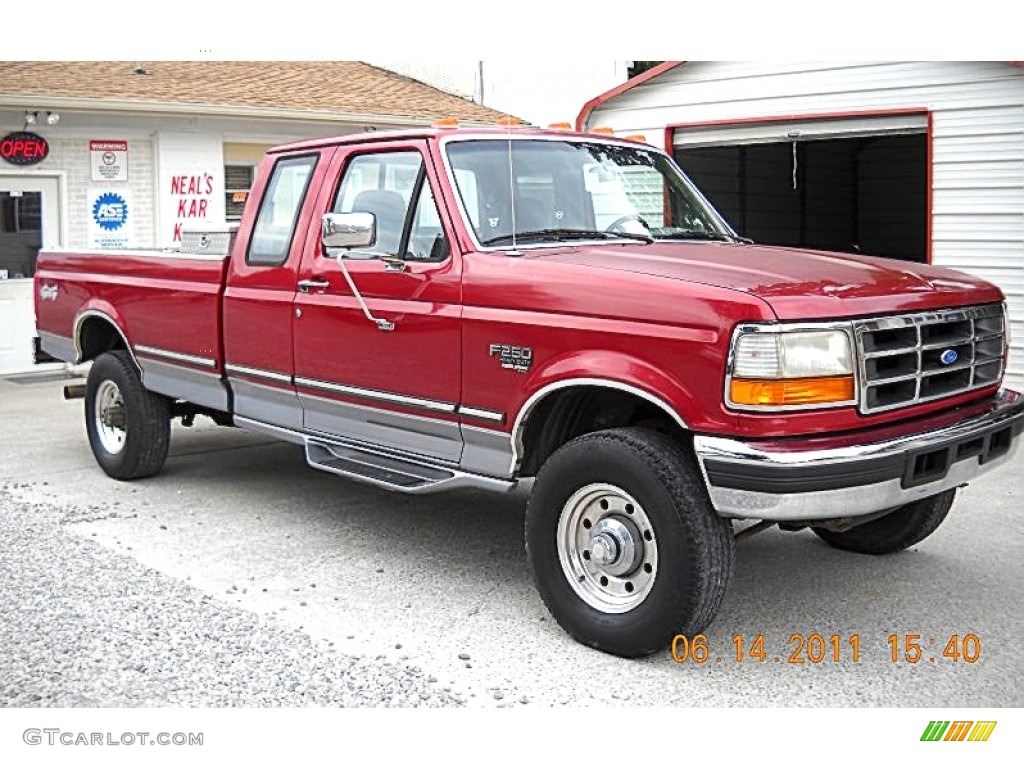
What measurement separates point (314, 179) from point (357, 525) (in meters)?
1.96

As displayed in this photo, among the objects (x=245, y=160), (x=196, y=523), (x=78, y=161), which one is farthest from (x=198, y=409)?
(x=245, y=160)

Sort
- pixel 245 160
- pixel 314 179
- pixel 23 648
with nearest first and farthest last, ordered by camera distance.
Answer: pixel 23 648 → pixel 314 179 → pixel 245 160

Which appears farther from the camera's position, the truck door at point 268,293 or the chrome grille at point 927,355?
the truck door at point 268,293

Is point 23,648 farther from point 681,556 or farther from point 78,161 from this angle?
point 78,161

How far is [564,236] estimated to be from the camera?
5.55 metres

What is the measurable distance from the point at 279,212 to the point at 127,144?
8.00 metres

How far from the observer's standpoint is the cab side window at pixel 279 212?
643 cm

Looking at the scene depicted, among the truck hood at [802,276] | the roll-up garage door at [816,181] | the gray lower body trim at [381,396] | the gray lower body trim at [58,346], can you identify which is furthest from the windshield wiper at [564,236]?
the roll-up garage door at [816,181]

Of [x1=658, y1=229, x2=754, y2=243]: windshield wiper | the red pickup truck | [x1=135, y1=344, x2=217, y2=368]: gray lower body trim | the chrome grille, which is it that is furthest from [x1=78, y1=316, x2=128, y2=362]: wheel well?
the chrome grille

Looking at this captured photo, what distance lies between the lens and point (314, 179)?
20.9 feet

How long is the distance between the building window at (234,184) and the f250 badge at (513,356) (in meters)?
10.3

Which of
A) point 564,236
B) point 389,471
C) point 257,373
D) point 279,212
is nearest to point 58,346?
point 257,373

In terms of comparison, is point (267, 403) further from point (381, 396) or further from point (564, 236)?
point (564, 236)

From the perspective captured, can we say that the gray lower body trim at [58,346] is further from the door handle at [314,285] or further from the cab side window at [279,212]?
the door handle at [314,285]
